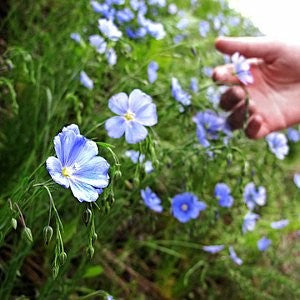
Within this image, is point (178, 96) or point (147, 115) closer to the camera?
point (147, 115)

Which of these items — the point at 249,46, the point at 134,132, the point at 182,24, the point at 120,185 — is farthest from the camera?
the point at 182,24

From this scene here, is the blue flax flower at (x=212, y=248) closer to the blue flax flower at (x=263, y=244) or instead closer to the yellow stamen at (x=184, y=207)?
the blue flax flower at (x=263, y=244)

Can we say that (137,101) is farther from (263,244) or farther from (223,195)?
(263,244)

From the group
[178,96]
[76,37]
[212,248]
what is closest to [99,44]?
[76,37]

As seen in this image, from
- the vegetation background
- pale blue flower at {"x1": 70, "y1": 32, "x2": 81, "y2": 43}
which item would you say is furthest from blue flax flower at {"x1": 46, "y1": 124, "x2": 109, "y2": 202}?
pale blue flower at {"x1": 70, "y1": 32, "x2": 81, "y2": 43}

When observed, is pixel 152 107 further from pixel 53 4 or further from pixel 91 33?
pixel 53 4

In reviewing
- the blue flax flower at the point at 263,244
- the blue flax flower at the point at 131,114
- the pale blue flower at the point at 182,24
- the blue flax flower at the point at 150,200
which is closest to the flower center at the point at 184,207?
the blue flax flower at the point at 150,200

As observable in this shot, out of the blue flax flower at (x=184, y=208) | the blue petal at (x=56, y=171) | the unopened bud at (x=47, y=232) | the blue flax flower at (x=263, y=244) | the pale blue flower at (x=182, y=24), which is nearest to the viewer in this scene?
the blue petal at (x=56, y=171)
